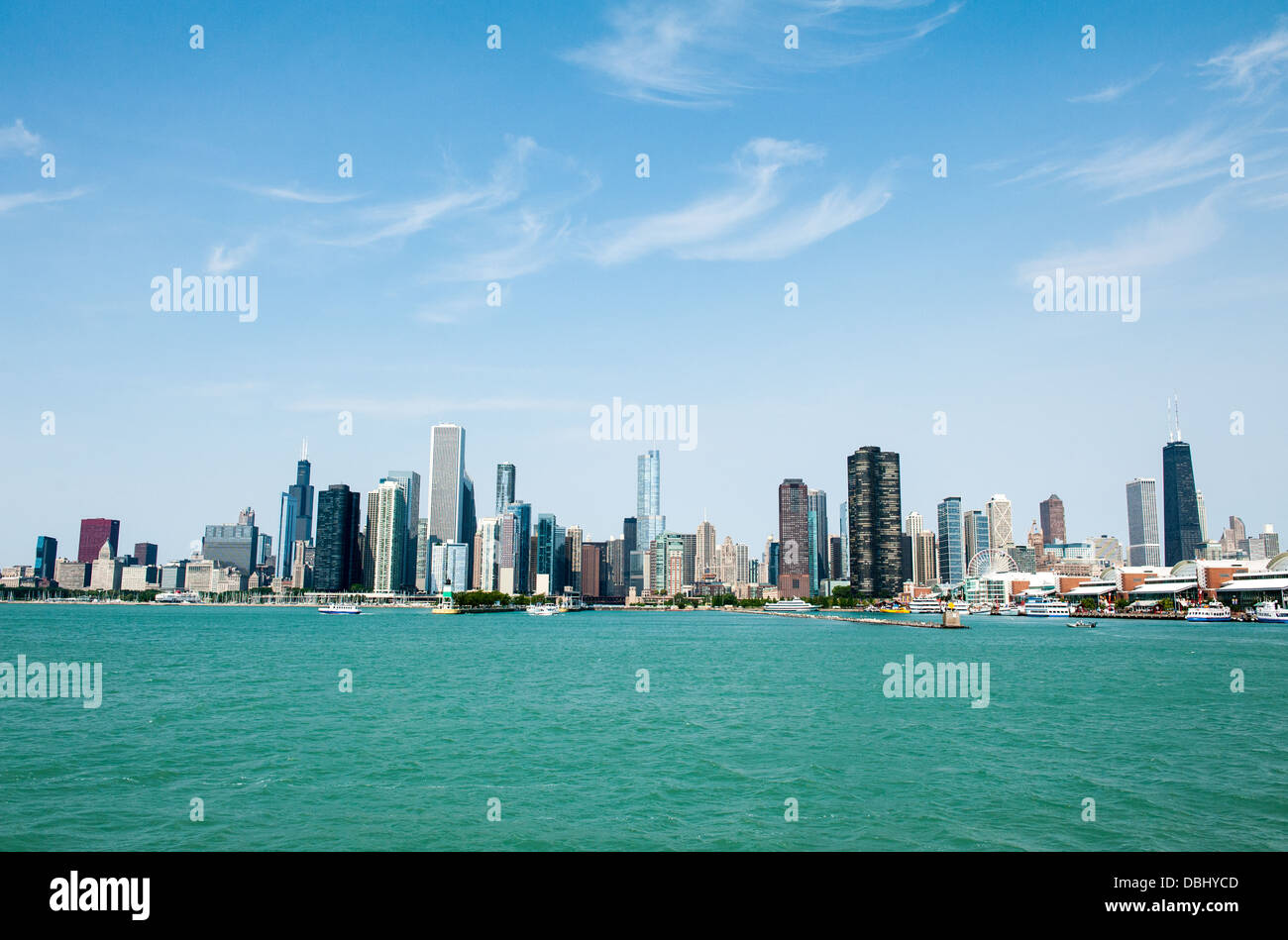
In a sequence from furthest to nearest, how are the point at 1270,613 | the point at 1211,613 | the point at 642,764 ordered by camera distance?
the point at 1211,613
the point at 1270,613
the point at 642,764

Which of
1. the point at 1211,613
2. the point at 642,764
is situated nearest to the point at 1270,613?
the point at 1211,613

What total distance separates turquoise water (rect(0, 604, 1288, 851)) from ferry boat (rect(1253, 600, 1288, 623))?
99.4 meters

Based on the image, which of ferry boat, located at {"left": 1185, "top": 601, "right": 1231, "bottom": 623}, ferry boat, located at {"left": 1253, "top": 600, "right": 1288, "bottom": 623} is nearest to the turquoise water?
ferry boat, located at {"left": 1253, "top": 600, "right": 1288, "bottom": 623}

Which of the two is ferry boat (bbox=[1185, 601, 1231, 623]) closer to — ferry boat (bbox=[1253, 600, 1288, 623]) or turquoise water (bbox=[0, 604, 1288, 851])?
ferry boat (bbox=[1253, 600, 1288, 623])

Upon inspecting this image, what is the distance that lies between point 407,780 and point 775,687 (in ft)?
97.1

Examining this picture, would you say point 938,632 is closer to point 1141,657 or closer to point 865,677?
point 1141,657

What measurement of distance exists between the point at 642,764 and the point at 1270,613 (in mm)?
150671

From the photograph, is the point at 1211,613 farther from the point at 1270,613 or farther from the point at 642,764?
the point at 642,764

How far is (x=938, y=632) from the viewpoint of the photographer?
124 metres

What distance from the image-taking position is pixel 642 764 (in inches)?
1077
